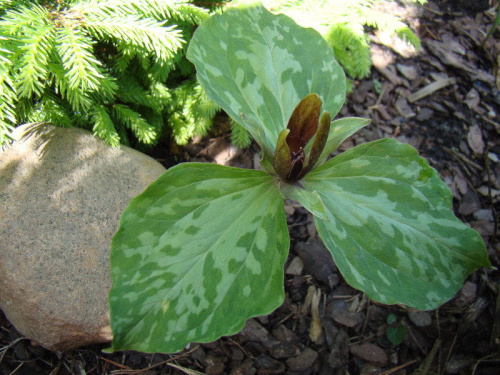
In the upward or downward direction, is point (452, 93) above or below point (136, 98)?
below

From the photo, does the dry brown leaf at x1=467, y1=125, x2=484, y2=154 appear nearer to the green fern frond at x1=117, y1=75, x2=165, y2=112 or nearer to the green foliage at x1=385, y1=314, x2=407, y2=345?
the green foliage at x1=385, y1=314, x2=407, y2=345

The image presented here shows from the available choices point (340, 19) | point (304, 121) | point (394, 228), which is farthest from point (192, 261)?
point (340, 19)

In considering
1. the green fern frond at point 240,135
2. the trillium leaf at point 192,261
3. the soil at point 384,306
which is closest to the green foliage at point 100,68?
the green fern frond at point 240,135

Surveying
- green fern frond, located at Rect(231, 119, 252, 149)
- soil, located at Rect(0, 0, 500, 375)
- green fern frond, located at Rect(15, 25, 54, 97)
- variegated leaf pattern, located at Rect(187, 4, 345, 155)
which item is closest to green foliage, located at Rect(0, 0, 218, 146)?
green fern frond, located at Rect(15, 25, 54, 97)

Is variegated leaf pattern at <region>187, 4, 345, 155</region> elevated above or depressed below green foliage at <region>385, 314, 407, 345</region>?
above

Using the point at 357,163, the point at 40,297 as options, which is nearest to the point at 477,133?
the point at 357,163

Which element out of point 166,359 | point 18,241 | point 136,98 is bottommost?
point 166,359

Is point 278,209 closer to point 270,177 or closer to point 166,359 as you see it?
point 270,177
